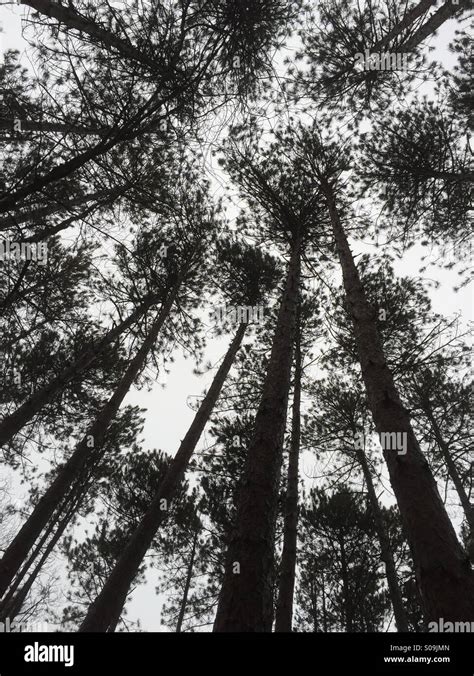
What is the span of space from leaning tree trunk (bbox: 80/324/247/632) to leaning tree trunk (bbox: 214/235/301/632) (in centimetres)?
300

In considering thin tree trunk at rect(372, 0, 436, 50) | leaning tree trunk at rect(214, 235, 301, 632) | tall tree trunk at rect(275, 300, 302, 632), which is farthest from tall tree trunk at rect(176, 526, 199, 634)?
thin tree trunk at rect(372, 0, 436, 50)

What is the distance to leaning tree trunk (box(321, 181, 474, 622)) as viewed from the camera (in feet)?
6.95

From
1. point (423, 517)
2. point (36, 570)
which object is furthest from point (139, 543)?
point (36, 570)

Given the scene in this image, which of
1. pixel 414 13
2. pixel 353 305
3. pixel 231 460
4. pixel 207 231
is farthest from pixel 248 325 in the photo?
pixel 414 13

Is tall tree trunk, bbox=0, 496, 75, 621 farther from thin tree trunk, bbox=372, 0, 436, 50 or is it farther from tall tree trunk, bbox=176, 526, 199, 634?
thin tree trunk, bbox=372, 0, 436, 50

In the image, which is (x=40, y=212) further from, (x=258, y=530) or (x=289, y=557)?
(x=289, y=557)

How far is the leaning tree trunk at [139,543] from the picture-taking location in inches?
190

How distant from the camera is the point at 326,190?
7.52 meters

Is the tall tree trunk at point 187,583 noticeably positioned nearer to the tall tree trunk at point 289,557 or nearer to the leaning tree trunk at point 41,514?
the tall tree trunk at point 289,557

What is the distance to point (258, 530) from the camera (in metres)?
2.74

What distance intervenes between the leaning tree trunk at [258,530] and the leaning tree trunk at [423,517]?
1032 millimetres

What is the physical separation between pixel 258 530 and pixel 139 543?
3.65m

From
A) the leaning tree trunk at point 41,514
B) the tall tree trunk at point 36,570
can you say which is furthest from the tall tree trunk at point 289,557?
the tall tree trunk at point 36,570
